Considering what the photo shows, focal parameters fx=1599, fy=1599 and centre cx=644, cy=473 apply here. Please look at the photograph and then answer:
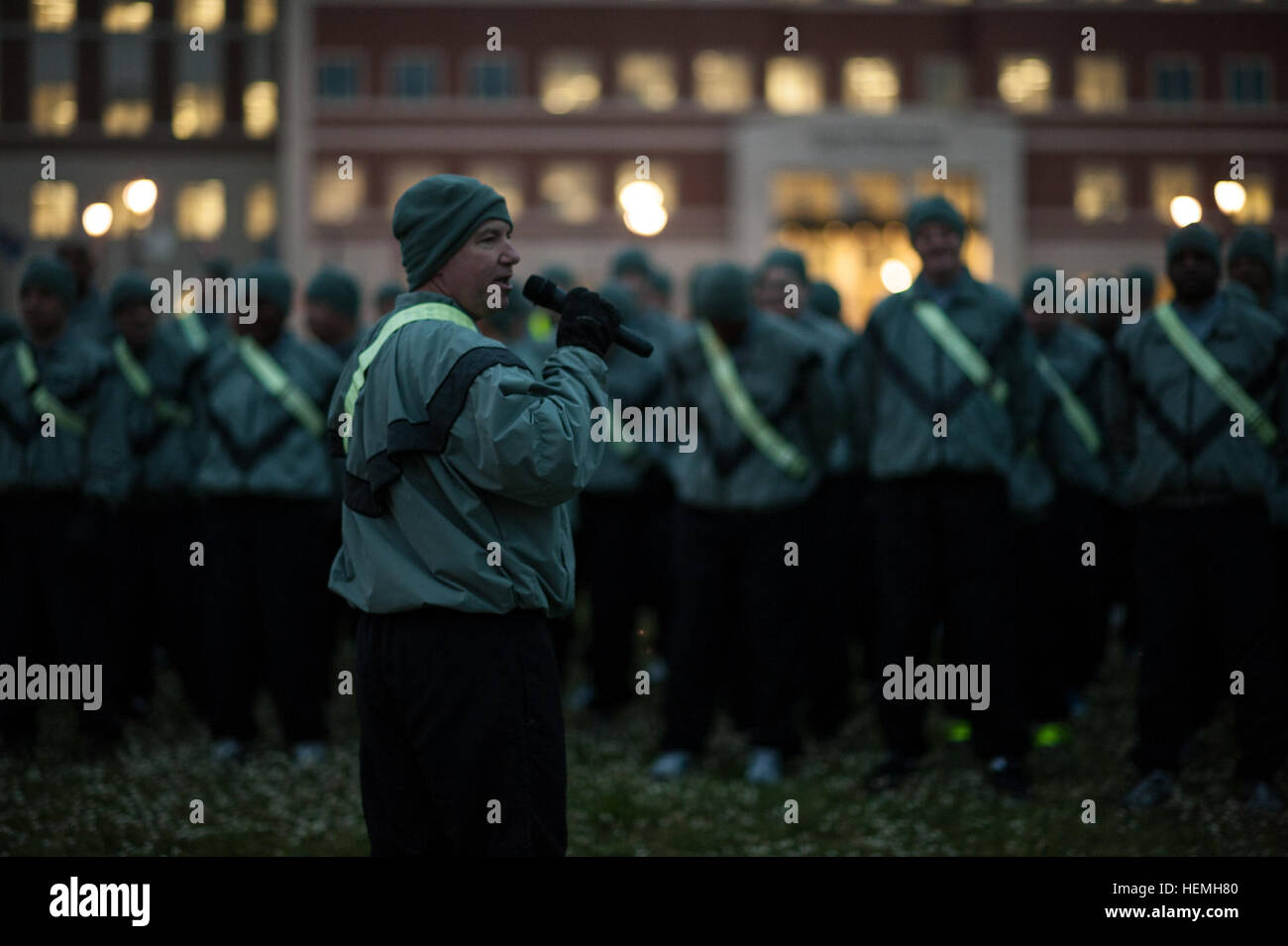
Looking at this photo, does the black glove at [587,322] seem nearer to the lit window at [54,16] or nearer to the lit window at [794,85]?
the lit window at [794,85]

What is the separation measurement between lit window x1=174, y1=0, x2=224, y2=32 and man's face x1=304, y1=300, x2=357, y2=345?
56886mm

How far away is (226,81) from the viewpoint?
208 ft

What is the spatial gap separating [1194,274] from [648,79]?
5547cm

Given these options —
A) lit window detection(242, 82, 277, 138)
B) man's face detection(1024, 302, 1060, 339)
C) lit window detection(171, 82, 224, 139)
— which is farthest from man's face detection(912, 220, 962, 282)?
lit window detection(171, 82, 224, 139)

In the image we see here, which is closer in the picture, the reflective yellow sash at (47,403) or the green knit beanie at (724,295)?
the green knit beanie at (724,295)

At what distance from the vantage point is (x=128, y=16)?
63188mm

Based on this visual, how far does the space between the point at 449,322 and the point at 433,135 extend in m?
58.2

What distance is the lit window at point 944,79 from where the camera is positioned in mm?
61719

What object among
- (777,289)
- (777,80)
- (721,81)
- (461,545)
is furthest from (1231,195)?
(777,80)

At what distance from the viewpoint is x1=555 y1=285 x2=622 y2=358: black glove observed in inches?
166

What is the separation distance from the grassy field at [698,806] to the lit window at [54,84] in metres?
59.7

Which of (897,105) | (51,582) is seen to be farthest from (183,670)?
(897,105)

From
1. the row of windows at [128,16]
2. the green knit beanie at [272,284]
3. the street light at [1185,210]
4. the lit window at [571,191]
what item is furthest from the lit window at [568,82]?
the green knit beanie at [272,284]

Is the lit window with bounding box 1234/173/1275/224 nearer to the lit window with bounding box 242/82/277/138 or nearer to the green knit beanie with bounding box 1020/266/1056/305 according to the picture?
the lit window with bounding box 242/82/277/138
